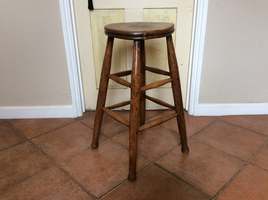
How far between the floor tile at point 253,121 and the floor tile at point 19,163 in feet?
3.99

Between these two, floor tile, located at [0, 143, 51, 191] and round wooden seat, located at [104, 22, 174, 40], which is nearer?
round wooden seat, located at [104, 22, 174, 40]

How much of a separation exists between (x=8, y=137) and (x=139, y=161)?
854mm

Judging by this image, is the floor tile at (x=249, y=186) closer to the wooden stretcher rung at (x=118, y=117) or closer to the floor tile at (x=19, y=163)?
the wooden stretcher rung at (x=118, y=117)

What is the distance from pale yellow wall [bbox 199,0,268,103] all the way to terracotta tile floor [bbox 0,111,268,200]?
0.62 feet

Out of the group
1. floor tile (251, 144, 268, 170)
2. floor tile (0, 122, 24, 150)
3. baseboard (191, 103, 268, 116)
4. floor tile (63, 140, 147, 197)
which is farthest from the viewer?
baseboard (191, 103, 268, 116)

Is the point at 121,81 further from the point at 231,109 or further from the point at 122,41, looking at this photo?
the point at 231,109

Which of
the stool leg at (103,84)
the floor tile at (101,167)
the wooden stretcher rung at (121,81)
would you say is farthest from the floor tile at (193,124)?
the wooden stretcher rung at (121,81)

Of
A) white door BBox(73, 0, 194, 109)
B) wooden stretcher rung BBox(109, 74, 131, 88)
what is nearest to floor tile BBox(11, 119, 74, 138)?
white door BBox(73, 0, 194, 109)

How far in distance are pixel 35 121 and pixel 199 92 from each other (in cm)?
116

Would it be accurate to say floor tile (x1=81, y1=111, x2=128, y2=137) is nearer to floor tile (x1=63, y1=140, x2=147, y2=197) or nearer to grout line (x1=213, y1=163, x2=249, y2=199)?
floor tile (x1=63, y1=140, x2=147, y2=197)

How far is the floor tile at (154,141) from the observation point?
137 centimetres

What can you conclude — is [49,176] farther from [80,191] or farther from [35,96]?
[35,96]

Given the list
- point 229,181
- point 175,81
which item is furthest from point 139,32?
point 229,181

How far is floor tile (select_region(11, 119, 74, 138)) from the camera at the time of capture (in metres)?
1.59
